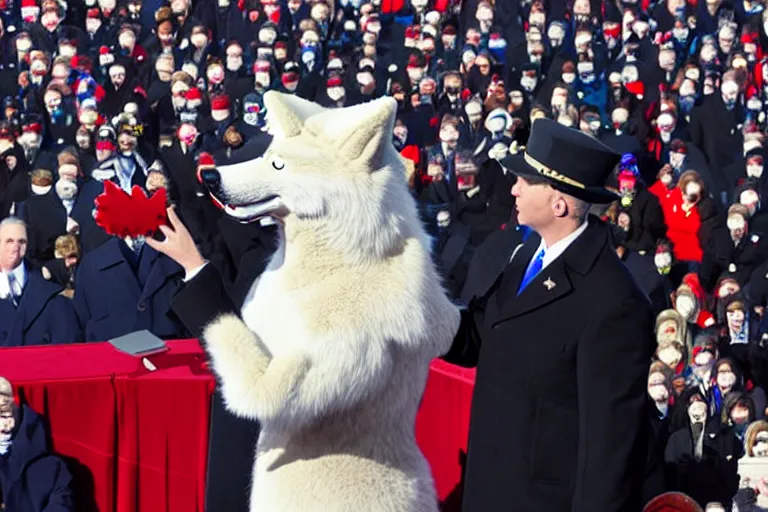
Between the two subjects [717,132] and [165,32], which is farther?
[165,32]

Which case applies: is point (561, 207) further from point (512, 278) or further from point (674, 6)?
point (674, 6)

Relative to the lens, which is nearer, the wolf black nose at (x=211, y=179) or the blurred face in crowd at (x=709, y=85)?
the wolf black nose at (x=211, y=179)

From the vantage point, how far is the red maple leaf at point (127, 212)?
3.64 meters

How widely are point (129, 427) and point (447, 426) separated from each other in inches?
45.8

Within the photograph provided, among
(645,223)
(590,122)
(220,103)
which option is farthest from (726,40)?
(220,103)

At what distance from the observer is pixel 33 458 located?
16.3 feet

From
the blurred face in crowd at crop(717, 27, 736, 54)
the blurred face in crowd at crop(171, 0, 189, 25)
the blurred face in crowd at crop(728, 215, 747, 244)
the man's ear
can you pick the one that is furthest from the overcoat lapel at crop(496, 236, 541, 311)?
the blurred face in crowd at crop(717, 27, 736, 54)

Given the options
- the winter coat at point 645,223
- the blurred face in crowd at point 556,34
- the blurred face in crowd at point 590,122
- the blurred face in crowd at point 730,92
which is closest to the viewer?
the winter coat at point 645,223

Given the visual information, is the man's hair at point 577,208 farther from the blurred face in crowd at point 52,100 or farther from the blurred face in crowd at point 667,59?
the blurred face in crowd at point 667,59

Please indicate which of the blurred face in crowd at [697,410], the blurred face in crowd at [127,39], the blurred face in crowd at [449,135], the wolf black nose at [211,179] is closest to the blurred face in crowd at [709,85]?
the blurred face in crowd at [449,135]

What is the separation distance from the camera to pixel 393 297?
365cm

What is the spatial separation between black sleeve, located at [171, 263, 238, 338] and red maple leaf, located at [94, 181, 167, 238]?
0.19m

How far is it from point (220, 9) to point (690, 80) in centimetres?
435

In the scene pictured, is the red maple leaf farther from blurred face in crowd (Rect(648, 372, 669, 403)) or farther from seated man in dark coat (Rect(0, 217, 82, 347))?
blurred face in crowd (Rect(648, 372, 669, 403))
